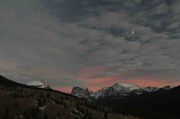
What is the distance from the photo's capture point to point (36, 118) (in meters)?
136

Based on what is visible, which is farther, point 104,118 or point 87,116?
point 104,118

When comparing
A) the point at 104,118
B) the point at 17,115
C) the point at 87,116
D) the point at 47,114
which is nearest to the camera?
the point at 17,115

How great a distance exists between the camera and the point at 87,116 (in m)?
180

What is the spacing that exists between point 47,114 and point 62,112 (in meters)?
18.5

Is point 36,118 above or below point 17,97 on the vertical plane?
below

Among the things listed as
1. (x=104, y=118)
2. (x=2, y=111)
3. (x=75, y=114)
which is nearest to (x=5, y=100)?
(x=2, y=111)

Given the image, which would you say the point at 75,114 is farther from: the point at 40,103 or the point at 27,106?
the point at 27,106

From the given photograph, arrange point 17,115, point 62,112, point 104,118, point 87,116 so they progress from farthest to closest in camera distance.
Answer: point 104,118 < point 87,116 < point 62,112 < point 17,115

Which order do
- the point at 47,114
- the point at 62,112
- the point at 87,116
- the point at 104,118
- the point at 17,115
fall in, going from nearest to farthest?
the point at 17,115 < the point at 47,114 < the point at 62,112 < the point at 87,116 < the point at 104,118

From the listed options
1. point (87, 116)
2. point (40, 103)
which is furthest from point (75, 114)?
point (40, 103)

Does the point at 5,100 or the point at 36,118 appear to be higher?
the point at 5,100

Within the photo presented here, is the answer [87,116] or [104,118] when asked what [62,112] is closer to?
[87,116]

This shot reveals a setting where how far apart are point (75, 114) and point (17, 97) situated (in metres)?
36.9

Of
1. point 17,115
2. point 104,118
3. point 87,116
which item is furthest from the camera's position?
point 104,118
